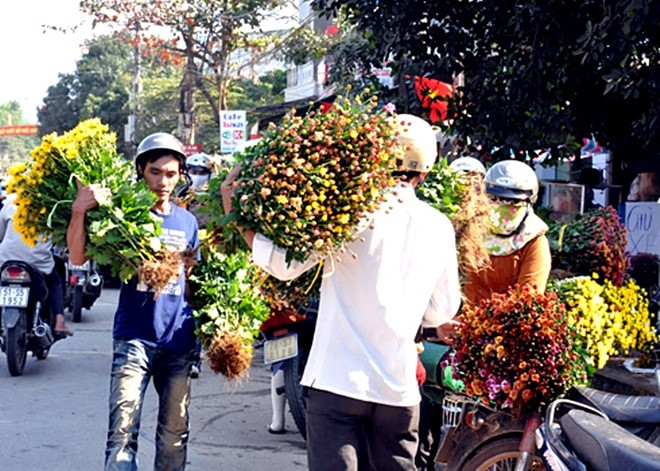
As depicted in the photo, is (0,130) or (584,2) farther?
(0,130)

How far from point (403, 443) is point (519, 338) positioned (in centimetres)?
107

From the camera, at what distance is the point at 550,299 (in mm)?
4367

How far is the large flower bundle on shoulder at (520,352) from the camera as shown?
426 cm

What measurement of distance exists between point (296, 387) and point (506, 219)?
7.01 ft

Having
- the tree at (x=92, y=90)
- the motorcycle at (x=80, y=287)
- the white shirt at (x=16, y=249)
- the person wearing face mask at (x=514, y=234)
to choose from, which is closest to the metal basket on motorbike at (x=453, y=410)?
the person wearing face mask at (x=514, y=234)

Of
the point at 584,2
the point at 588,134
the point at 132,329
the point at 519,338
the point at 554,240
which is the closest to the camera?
the point at 519,338

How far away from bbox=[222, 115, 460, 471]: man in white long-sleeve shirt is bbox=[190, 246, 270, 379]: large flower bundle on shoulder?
1.30 m

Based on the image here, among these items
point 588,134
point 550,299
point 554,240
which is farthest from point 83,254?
point 588,134

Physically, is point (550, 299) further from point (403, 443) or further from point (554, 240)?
point (554, 240)

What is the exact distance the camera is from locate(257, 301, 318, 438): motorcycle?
6.11m

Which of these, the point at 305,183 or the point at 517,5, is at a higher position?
the point at 517,5

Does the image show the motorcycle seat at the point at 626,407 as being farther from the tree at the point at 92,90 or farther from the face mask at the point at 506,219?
the tree at the point at 92,90

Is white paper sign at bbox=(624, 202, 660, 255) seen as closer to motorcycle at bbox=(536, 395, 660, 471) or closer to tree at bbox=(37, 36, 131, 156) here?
motorcycle at bbox=(536, 395, 660, 471)

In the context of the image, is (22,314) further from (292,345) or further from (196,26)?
(196,26)
